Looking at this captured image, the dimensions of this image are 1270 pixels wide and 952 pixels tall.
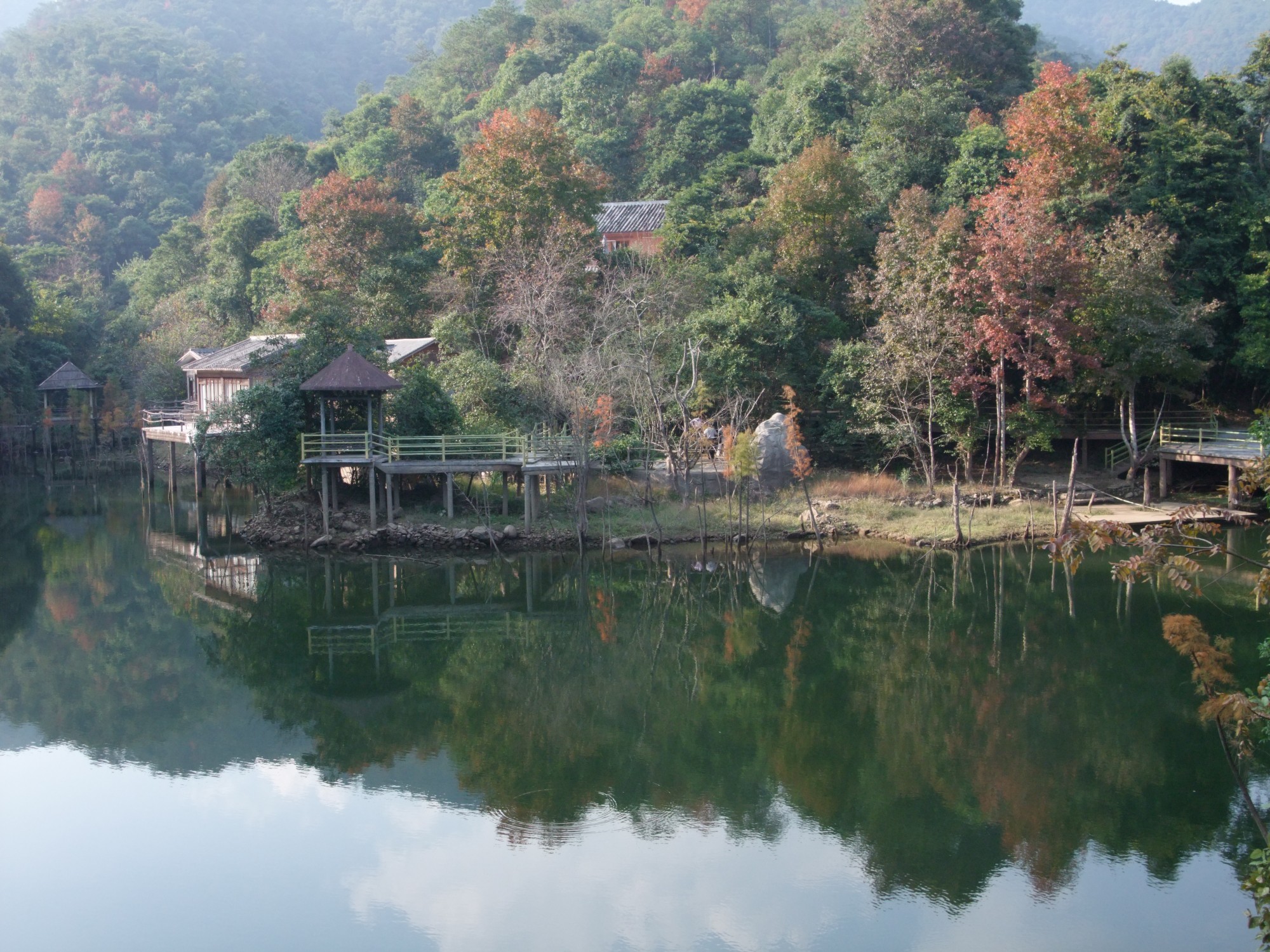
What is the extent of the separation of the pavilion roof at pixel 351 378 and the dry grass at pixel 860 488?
1148 cm

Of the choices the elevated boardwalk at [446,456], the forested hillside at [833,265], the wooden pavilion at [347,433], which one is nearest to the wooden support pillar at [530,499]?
the elevated boardwalk at [446,456]

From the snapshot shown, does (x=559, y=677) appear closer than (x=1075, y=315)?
Yes

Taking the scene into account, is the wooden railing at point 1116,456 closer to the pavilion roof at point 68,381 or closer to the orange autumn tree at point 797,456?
the orange autumn tree at point 797,456

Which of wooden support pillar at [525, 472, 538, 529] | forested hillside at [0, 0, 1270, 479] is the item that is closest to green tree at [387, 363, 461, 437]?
forested hillside at [0, 0, 1270, 479]

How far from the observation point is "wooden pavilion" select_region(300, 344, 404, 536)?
2533 centimetres

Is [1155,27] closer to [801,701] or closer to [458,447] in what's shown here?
[458,447]

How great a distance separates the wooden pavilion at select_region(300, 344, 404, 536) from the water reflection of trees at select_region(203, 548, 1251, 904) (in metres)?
2.69

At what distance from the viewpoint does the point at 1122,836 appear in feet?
38.5

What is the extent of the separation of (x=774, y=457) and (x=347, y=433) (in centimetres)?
1125

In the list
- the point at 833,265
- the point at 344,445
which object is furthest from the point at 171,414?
the point at 833,265

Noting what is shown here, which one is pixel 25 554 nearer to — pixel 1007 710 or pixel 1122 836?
pixel 1007 710

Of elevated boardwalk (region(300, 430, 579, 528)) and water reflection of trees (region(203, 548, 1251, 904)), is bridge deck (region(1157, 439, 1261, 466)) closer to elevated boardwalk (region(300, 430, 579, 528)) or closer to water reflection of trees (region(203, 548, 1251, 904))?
water reflection of trees (region(203, 548, 1251, 904))

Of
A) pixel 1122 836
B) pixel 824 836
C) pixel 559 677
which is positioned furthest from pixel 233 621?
pixel 1122 836

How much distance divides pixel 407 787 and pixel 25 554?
18.3 m
